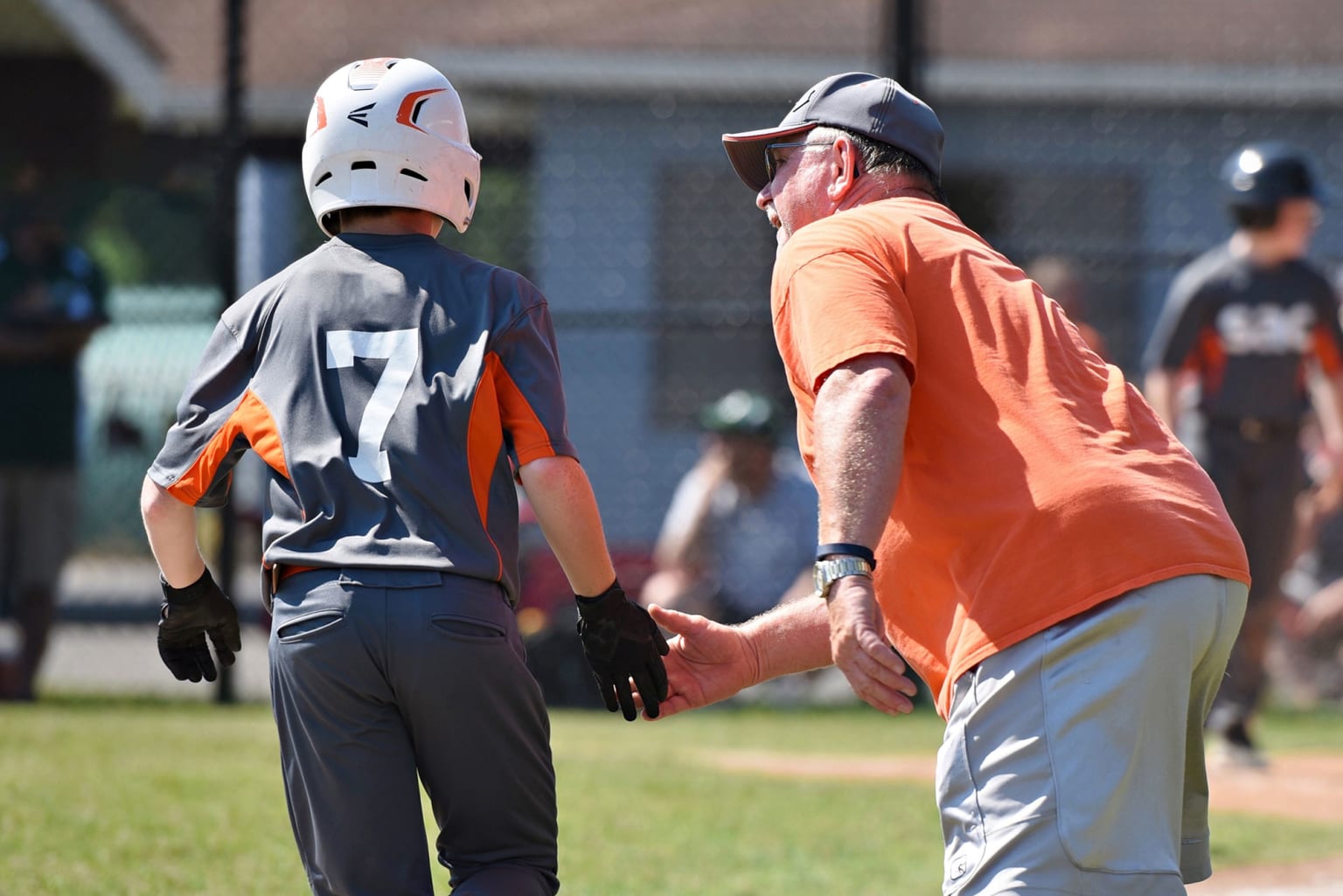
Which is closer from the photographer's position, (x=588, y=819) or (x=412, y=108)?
(x=412, y=108)

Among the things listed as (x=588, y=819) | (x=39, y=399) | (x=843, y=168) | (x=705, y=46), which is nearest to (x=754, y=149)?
(x=843, y=168)

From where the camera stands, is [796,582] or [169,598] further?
[796,582]

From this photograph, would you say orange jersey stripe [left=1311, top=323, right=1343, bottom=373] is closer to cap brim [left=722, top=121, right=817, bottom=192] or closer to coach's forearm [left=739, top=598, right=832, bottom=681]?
cap brim [left=722, top=121, right=817, bottom=192]

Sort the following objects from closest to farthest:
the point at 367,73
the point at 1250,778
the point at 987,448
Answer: the point at 987,448
the point at 367,73
the point at 1250,778

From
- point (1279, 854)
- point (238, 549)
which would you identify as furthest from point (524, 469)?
point (238, 549)

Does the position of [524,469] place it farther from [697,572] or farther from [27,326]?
[27,326]

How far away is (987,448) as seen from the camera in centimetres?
289

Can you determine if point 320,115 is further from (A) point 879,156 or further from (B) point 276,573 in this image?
(A) point 879,156

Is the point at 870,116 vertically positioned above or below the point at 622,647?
above

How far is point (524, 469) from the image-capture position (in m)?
3.32

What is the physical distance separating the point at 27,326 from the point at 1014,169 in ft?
28.1

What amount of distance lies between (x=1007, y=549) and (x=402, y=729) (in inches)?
46.5

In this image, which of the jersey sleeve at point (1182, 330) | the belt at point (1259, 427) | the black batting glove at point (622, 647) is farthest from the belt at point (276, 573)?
the belt at point (1259, 427)

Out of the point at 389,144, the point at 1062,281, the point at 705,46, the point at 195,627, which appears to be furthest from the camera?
the point at 705,46
